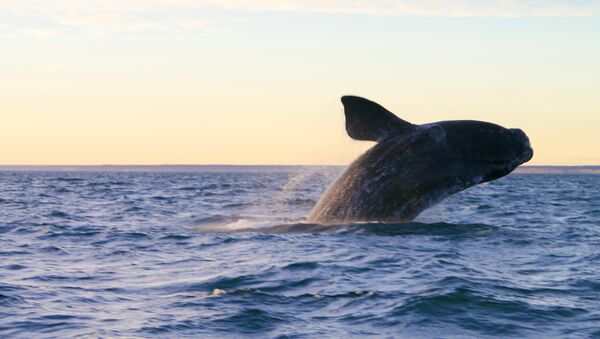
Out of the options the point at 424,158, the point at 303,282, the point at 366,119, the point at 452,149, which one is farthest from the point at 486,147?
the point at 303,282

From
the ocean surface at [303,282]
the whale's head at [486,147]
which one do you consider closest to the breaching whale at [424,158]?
the whale's head at [486,147]

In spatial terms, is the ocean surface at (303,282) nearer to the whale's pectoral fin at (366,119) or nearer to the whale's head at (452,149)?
the whale's head at (452,149)

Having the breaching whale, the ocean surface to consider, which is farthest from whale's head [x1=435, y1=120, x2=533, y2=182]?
the ocean surface

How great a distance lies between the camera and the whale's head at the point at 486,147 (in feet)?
38.7

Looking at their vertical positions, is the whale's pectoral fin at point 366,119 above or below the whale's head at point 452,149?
above

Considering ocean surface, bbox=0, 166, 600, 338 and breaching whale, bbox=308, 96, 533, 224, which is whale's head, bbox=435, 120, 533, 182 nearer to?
breaching whale, bbox=308, 96, 533, 224

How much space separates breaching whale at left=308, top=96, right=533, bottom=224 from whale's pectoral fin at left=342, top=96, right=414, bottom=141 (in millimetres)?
14

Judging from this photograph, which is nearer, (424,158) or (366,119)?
(366,119)

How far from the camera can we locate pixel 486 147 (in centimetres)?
1183

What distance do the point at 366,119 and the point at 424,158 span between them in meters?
1.16

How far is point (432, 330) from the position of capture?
24.9 feet

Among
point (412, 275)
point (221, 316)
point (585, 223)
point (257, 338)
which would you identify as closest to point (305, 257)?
point (412, 275)

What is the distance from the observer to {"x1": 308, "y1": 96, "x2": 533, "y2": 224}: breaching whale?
38.7 feet

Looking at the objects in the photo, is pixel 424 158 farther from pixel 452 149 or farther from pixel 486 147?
pixel 486 147
